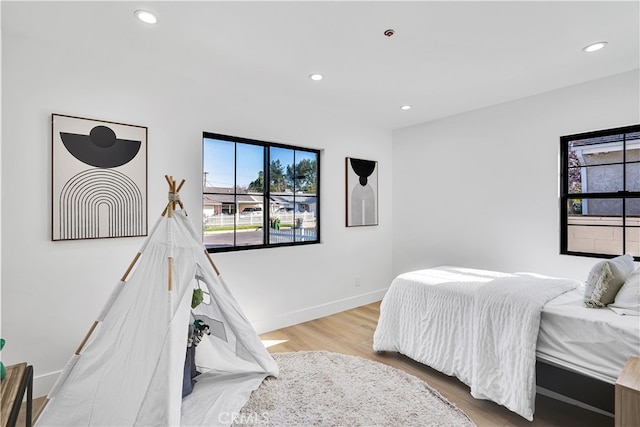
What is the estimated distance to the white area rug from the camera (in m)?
1.98

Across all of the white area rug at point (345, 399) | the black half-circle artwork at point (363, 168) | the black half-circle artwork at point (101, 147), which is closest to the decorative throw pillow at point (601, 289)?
the white area rug at point (345, 399)

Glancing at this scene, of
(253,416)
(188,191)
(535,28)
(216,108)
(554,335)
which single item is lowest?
(253,416)

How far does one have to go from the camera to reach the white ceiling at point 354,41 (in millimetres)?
1930

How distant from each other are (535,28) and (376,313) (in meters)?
3.21

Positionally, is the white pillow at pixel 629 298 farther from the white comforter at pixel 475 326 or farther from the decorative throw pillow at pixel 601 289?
the white comforter at pixel 475 326

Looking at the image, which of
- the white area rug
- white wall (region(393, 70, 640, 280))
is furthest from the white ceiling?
the white area rug

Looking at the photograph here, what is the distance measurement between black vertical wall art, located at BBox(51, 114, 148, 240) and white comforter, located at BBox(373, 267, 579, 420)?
231cm

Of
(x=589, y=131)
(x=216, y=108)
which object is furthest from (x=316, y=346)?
(x=589, y=131)

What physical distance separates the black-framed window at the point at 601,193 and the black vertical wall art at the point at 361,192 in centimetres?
210

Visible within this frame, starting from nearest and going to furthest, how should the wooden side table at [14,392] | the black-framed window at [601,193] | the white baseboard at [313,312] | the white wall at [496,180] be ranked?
the wooden side table at [14,392]
the black-framed window at [601,193]
the white wall at [496,180]
the white baseboard at [313,312]

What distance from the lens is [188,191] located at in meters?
2.92

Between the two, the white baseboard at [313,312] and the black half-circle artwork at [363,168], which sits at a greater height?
the black half-circle artwork at [363,168]

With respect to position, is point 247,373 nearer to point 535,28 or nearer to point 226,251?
point 226,251

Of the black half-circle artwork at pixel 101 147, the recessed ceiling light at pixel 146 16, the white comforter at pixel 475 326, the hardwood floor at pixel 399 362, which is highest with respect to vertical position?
the recessed ceiling light at pixel 146 16
